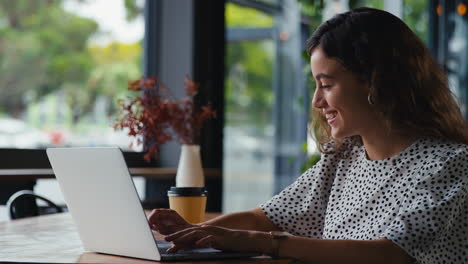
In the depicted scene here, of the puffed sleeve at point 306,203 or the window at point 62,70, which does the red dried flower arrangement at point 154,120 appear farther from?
the window at point 62,70

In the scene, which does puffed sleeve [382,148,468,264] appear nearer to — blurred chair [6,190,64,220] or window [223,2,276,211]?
blurred chair [6,190,64,220]

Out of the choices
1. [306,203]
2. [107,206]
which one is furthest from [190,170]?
[107,206]

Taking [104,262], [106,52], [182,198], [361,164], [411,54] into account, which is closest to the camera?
[104,262]

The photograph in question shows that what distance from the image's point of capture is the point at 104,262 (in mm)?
1346

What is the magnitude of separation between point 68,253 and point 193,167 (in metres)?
0.97

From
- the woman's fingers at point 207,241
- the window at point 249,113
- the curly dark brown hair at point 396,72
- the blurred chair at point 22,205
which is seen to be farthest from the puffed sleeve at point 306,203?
the window at point 249,113

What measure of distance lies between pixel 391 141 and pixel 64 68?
289 centimetres

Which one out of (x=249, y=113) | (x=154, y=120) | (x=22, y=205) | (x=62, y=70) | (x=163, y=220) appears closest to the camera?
(x=163, y=220)

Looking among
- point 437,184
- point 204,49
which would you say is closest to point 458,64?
point 204,49

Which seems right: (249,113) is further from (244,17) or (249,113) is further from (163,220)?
(163,220)

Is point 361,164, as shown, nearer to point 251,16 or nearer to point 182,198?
point 182,198

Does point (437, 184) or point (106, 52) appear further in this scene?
point (106, 52)

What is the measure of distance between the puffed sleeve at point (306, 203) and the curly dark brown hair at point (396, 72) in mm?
310

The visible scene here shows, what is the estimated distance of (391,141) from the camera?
5.85ft
